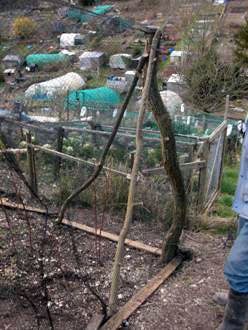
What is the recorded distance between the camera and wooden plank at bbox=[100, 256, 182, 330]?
7.63 feet

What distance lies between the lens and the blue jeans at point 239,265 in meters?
1.94

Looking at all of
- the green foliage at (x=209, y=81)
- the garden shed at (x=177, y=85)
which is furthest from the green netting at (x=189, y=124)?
the garden shed at (x=177, y=85)

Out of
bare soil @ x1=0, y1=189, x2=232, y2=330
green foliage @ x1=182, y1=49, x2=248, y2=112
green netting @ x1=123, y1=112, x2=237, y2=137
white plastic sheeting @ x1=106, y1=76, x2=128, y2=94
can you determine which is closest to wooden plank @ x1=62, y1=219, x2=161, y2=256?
bare soil @ x1=0, y1=189, x2=232, y2=330

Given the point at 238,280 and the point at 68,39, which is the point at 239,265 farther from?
the point at 68,39

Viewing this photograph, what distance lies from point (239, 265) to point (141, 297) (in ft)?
2.99

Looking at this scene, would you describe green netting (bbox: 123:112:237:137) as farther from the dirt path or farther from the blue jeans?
the blue jeans

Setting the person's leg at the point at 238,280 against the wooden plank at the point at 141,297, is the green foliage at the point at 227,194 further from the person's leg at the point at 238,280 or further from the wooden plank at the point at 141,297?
the person's leg at the point at 238,280

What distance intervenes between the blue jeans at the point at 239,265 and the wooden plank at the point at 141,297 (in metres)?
0.77

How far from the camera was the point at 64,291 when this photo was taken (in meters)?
2.67

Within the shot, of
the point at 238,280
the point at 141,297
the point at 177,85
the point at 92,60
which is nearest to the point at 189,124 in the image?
the point at 141,297

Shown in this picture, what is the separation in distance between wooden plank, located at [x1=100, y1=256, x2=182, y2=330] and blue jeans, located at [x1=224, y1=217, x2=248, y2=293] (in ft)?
2.52

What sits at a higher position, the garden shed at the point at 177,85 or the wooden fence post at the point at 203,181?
the wooden fence post at the point at 203,181

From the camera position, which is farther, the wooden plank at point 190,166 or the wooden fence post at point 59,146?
the wooden fence post at point 59,146

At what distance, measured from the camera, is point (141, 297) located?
258cm
